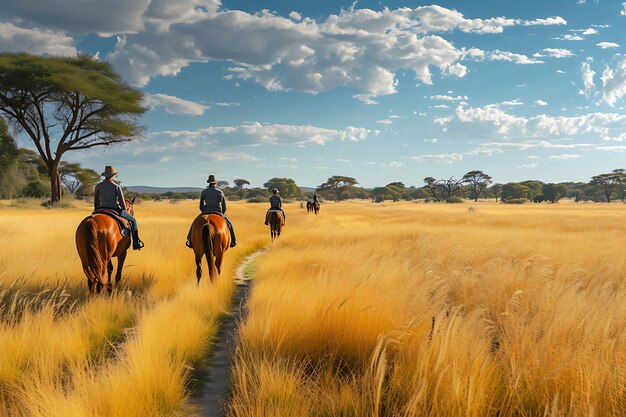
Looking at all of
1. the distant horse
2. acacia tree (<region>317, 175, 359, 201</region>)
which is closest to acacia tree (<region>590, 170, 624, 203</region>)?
acacia tree (<region>317, 175, 359, 201</region>)

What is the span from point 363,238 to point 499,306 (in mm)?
10677

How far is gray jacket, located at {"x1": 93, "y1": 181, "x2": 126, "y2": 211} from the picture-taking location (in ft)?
26.1

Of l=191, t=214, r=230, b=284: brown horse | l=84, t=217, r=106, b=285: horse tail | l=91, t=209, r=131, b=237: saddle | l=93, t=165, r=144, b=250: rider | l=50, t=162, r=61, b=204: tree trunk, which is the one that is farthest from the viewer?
l=50, t=162, r=61, b=204: tree trunk

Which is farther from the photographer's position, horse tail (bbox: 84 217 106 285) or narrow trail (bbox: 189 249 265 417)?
horse tail (bbox: 84 217 106 285)

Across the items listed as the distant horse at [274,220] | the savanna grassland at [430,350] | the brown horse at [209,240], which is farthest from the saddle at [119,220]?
the distant horse at [274,220]

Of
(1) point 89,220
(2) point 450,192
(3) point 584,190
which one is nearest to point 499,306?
(1) point 89,220

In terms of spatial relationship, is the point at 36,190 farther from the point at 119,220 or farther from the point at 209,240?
the point at 209,240

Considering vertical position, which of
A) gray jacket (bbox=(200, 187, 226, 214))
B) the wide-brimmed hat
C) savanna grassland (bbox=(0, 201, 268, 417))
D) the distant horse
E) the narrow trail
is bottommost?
the narrow trail

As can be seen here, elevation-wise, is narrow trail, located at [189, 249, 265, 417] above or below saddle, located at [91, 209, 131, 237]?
below

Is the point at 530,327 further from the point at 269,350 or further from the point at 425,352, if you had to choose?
the point at 269,350

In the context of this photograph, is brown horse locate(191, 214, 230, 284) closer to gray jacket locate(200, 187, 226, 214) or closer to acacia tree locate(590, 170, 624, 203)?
gray jacket locate(200, 187, 226, 214)

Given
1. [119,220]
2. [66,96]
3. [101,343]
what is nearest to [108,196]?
[119,220]

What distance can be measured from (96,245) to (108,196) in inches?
49.5

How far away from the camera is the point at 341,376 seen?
4086 millimetres
